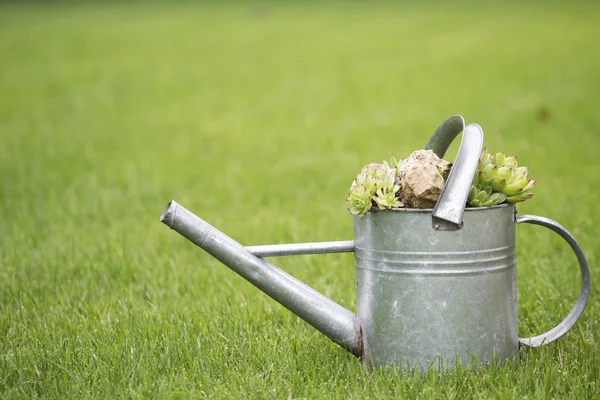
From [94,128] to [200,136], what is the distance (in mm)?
1300

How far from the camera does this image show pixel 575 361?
2.24 meters

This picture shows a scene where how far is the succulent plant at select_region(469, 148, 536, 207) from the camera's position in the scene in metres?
2.10

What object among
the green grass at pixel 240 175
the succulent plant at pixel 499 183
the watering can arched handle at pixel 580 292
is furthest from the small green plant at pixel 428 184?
the green grass at pixel 240 175

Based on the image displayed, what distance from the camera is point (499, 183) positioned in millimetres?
2121

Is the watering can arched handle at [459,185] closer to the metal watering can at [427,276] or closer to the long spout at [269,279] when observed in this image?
the metal watering can at [427,276]

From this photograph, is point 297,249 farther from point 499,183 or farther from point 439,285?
point 499,183

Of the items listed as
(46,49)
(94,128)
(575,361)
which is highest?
(46,49)

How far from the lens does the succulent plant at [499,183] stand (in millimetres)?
2104

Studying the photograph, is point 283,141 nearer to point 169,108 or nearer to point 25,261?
point 169,108

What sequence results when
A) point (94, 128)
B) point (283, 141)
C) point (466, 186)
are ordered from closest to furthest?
point (466, 186) < point (283, 141) < point (94, 128)

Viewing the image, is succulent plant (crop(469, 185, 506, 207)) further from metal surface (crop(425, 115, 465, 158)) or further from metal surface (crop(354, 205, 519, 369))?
metal surface (crop(425, 115, 465, 158))

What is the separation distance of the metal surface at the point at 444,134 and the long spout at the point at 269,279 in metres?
0.65

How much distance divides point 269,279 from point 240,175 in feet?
12.3

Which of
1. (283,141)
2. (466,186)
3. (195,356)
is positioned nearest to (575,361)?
(466,186)
